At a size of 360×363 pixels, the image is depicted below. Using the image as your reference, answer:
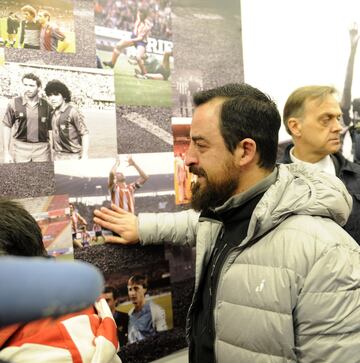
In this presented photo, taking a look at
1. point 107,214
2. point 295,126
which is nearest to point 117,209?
point 107,214

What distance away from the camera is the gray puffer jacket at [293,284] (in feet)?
3.52

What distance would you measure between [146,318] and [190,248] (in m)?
0.33

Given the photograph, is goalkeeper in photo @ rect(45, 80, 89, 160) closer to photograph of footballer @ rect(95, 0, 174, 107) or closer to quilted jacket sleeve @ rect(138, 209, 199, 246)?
photograph of footballer @ rect(95, 0, 174, 107)

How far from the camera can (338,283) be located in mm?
1082

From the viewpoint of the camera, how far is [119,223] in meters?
1.53

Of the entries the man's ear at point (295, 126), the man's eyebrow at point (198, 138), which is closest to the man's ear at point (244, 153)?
the man's eyebrow at point (198, 138)

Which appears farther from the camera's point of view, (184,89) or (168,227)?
(184,89)

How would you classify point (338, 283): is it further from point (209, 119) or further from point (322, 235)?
point (209, 119)

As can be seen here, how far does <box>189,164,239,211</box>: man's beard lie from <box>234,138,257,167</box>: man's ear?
27 mm

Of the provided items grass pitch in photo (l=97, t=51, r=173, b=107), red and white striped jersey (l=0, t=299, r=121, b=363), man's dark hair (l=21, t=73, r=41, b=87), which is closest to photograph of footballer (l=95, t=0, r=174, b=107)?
grass pitch in photo (l=97, t=51, r=173, b=107)

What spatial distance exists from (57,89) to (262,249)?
80 centimetres

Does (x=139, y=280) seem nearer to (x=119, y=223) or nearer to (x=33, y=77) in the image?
(x=119, y=223)

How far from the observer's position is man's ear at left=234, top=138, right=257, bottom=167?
4.23 feet

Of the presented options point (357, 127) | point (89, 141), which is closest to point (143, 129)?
point (89, 141)
